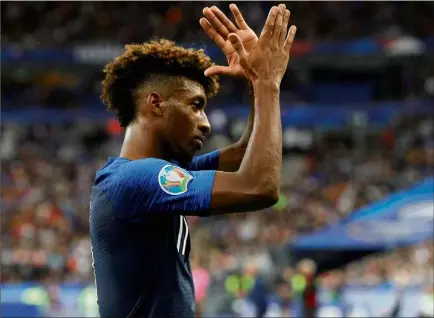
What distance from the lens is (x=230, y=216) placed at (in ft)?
68.7

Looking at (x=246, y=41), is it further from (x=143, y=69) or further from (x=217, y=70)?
(x=143, y=69)

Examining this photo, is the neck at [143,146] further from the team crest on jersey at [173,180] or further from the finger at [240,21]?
the finger at [240,21]

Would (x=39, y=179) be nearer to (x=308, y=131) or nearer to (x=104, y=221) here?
(x=308, y=131)

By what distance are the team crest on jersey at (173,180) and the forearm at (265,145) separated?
208 mm

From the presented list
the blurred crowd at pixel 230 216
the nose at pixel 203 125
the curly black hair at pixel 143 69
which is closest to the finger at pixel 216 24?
the curly black hair at pixel 143 69

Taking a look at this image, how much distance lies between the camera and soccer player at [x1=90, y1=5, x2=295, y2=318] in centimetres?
300

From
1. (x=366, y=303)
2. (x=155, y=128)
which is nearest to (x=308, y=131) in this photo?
(x=366, y=303)

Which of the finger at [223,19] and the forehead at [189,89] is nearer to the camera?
the forehead at [189,89]

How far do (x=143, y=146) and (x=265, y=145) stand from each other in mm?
555

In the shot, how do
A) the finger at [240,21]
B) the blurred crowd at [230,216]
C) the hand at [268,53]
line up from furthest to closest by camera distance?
the blurred crowd at [230,216], the finger at [240,21], the hand at [268,53]

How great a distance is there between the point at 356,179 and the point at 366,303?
9.75 metres

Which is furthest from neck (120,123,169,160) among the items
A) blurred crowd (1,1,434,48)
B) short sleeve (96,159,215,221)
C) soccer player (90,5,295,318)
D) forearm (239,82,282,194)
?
blurred crowd (1,1,434,48)

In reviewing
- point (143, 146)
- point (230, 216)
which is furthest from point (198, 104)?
point (230, 216)

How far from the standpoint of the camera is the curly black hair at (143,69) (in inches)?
133
